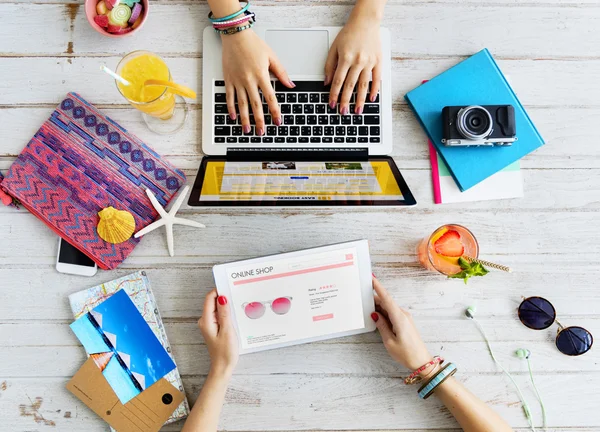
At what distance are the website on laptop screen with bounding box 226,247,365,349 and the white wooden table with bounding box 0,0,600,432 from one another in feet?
0.21

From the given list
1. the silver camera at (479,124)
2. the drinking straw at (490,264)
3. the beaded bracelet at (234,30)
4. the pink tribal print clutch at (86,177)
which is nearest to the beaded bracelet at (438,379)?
the drinking straw at (490,264)

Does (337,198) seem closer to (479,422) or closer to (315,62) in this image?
(315,62)

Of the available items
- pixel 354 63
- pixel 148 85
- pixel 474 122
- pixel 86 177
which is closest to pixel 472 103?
pixel 474 122

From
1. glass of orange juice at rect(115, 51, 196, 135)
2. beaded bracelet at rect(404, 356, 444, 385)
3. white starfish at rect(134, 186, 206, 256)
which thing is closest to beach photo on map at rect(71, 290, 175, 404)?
white starfish at rect(134, 186, 206, 256)

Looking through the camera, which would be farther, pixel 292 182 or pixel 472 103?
pixel 472 103

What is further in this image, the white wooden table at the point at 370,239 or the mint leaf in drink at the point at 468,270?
the white wooden table at the point at 370,239

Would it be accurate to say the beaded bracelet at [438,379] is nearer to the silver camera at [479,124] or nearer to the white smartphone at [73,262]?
the silver camera at [479,124]

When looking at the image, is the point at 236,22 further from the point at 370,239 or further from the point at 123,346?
the point at 123,346

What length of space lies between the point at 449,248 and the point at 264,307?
454mm

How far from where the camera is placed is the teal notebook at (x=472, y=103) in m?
1.16

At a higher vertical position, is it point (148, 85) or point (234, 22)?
point (234, 22)

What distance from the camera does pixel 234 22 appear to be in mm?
1099

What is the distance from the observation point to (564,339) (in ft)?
3.80

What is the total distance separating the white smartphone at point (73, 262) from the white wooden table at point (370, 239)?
0.02 metres
